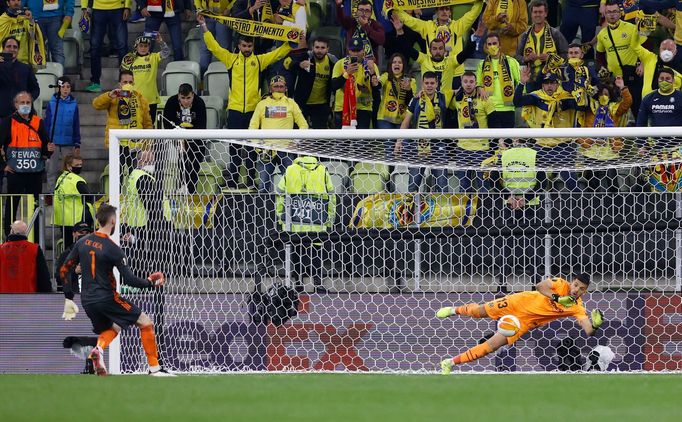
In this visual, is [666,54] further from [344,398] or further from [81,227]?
[344,398]

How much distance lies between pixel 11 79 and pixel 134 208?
4670 millimetres

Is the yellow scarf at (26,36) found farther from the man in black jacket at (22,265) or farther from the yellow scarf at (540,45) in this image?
the yellow scarf at (540,45)

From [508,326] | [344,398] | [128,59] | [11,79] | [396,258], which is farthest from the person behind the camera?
[128,59]

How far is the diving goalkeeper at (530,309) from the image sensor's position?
1234 centimetres

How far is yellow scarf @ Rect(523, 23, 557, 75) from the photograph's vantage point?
16.6m

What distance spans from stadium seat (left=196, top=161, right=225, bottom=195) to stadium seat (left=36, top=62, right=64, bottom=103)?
447 centimetres

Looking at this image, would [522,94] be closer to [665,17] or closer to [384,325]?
[665,17]

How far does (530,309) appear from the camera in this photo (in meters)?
12.6

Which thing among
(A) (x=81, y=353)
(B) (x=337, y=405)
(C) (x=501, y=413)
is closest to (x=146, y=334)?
(A) (x=81, y=353)

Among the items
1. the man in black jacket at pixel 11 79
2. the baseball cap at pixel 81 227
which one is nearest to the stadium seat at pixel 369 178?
the baseball cap at pixel 81 227

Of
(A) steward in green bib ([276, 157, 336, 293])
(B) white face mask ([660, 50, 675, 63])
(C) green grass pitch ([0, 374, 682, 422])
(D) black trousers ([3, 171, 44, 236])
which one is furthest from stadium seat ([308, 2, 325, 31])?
(C) green grass pitch ([0, 374, 682, 422])

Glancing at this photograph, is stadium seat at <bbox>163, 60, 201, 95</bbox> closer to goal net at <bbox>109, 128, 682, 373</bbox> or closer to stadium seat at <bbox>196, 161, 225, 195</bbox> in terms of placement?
stadium seat at <bbox>196, 161, 225, 195</bbox>

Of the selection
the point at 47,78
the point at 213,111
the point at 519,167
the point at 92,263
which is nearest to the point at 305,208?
the point at 519,167

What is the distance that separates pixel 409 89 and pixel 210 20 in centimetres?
320
